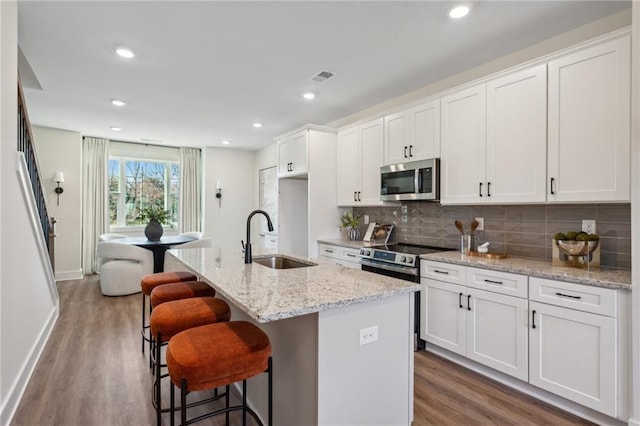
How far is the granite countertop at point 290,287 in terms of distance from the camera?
4.27 ft

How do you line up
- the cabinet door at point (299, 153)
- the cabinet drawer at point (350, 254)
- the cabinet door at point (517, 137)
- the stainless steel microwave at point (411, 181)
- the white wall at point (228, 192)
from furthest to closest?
the white wall at point (228, 192)
the cabinet door at point (299, 153)
the cabinet drawer at point (350, 254)
the stainless steel microwave at point (411, 181)
the cabinet door at point (517, 137)

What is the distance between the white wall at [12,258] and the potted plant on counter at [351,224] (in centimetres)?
329

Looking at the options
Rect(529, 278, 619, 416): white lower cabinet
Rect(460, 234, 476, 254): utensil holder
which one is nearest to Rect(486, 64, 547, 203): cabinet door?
Rect(460, 234, 476, 254): utensil holder

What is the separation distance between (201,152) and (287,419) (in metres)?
6.62

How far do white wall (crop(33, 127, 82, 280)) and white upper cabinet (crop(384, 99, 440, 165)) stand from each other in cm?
557

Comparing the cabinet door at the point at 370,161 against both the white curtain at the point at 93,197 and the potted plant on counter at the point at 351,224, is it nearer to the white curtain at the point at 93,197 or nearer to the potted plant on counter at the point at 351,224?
the potted plant on counter at the point at 351,224

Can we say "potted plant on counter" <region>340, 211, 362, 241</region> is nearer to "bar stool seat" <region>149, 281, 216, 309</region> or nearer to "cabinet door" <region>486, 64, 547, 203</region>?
"cabinet door" <region>486, 64, 547, 203</region>

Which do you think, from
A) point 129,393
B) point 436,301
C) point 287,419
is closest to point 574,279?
point 436,301

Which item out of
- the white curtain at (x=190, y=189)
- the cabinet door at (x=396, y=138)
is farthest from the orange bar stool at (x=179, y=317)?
the white curtain at (x=190, y=189)

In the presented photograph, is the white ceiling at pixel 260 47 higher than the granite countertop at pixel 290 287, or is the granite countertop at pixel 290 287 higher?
the white ceiling at pixel 260 47

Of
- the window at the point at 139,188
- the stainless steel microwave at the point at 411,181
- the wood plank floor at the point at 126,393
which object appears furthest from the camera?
the window at the point at 139,188

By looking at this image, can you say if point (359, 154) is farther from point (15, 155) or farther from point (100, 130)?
point (100, 130)

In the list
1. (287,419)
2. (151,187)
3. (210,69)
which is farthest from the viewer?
(151,187)

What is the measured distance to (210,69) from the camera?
3.12 m
